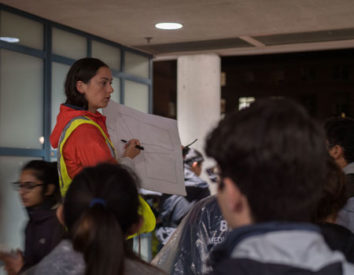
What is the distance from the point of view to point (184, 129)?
8.49 m

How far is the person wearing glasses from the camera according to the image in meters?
3.08

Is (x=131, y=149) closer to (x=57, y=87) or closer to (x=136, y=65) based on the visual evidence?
(x=57, y=87)

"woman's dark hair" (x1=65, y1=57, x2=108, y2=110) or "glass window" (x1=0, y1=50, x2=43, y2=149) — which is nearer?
"woman's dark hair" (x1=65, y1=57, x2=108, y2=110)

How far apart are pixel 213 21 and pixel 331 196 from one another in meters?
4.29

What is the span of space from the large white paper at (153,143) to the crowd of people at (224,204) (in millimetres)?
185

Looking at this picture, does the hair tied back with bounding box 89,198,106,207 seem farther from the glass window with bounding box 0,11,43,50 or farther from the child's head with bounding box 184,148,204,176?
the child's head with bounding box 184,148,204,176

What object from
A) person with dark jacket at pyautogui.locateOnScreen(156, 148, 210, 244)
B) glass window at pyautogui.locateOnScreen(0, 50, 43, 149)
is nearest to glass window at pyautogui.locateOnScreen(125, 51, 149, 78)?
glass window at pyautogui.locateOnScreen(0, 50, 43, 149)

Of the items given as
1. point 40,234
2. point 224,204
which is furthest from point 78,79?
point 224,204

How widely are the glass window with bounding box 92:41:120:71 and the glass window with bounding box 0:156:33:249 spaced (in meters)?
1.82

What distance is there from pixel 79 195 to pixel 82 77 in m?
1.60

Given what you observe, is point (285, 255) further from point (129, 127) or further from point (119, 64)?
point (119, 64)

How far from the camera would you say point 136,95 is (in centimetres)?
769

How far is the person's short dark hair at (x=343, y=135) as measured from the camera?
3209 mm

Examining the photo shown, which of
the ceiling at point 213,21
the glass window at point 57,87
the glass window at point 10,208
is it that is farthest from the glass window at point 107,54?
the glass window at point 10,208
